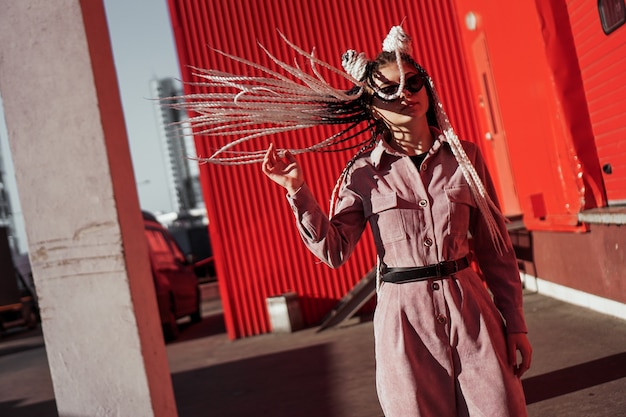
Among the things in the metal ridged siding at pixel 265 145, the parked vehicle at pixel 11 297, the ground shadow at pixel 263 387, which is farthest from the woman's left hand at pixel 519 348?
the parked vehicle at pixel 11 297

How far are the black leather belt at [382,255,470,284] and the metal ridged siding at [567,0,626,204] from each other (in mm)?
4747

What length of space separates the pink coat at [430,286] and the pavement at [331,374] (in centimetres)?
265

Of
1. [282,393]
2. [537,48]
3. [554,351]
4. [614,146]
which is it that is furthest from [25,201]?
[537,48]

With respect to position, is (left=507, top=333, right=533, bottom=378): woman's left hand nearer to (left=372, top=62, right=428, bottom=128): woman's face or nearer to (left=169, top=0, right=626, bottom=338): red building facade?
(left=372, top=62, right=428, bottom=128): woman's face

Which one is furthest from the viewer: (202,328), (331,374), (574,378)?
(202,328)

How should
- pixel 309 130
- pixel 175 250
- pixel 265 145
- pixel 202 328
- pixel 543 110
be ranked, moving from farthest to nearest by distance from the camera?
1. pixel 175 250
2. pixel 202 328
3. pixel 309 130
4. pixel 265 145
5. pixel 543 110

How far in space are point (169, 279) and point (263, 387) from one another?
6.67 metres

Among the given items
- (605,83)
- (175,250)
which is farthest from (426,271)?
(175,250)

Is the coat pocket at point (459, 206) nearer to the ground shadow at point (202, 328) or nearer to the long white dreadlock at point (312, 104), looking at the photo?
the long white dreadlock at point (312, 104)

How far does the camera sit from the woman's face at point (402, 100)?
9.32ft

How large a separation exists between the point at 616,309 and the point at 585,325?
0.33m

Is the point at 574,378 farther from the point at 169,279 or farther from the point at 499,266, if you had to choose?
the point at 169,279

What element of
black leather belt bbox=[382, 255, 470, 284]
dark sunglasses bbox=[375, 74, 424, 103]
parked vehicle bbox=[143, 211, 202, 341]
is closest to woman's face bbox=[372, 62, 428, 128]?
dark sunglasses bbox=[375, 74, 424, 103]

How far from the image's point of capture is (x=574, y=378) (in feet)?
19.8
